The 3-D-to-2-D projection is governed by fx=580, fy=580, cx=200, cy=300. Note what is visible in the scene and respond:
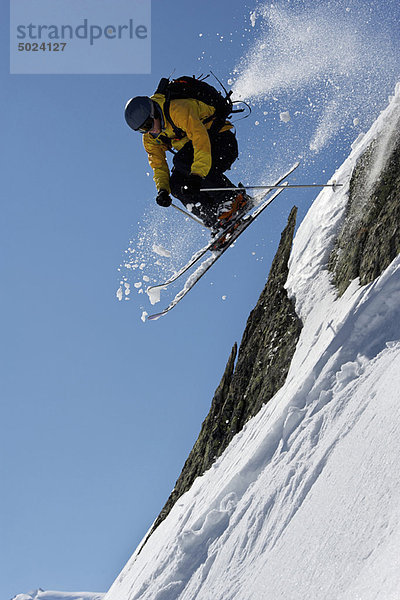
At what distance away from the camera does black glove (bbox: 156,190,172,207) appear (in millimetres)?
7614

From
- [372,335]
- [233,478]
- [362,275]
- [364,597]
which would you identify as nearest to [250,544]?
[233,478]

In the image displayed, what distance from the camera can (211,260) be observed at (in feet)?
27.9

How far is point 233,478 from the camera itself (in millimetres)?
5574

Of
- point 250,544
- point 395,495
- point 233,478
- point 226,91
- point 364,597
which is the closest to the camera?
point 364,597

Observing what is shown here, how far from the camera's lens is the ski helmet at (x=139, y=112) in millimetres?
6938

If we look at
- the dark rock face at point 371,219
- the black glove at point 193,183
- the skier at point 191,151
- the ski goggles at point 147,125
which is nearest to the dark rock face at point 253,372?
the dark rock face at point 371,219

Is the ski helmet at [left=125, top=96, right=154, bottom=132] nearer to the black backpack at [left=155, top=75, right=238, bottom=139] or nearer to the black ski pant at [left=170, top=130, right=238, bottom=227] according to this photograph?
the black backpack at [left=155, top=75, right=238, bottom=139]

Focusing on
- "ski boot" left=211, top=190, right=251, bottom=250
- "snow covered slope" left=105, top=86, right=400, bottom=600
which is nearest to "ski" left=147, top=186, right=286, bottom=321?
"ski boot" left=211, top=190, right=251, bottom=250

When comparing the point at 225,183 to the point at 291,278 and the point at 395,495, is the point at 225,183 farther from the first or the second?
the point at 395,495

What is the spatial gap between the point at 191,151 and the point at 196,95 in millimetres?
707

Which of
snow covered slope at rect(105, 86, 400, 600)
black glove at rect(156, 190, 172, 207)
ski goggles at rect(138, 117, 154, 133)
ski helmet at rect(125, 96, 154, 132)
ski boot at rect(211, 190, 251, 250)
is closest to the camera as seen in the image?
snow covered slope at rect(105, 86, 400, 600)

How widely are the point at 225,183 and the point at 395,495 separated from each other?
5.32 m

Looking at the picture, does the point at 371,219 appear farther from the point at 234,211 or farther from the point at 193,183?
the point at 234,211

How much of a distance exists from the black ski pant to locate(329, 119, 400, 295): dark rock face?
1685 mm
